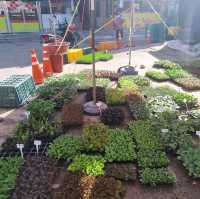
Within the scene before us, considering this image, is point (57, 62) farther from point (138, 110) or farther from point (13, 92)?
point (138, 110)

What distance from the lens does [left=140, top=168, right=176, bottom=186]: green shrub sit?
4.79m

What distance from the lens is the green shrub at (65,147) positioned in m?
5.43

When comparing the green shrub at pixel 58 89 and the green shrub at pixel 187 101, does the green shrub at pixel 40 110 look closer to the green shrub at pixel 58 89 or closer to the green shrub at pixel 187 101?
the green shrub at pixel 58 89

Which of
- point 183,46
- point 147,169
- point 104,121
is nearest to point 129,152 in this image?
point 147,169

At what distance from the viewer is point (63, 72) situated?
11.3 m

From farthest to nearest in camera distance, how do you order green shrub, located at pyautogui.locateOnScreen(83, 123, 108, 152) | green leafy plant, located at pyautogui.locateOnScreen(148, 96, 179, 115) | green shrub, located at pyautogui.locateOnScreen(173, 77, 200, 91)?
green shrub, located at pyautogui.locateOnScreen(173, 77, 200, 91), green leafy plant, located at pyautogui.locateOnScreen(148, 96, 179, 115), green shrub, located at pyautogui.locateOnScreen(83, 123, 108, 152)

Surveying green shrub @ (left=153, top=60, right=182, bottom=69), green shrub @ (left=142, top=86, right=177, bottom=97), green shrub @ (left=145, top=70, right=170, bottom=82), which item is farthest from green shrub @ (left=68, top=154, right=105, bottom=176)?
green shrub @ (left=153, top=60, right=182, bottom=69)

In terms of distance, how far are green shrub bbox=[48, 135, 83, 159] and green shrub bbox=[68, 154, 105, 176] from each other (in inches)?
7.4

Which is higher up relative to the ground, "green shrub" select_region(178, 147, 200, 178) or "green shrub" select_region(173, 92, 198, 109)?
"green shrub" select_region(173, 92, 198, 109)

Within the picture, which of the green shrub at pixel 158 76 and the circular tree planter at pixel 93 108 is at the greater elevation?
the green shrub at pixel 158 76

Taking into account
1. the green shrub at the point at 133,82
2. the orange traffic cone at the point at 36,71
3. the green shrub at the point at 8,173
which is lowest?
the green shrub at the point at 8,173

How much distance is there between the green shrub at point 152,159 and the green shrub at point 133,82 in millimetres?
3481

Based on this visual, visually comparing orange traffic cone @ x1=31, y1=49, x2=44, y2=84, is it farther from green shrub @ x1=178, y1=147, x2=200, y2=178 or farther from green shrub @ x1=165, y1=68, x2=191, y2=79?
green shrub @ x1=178, y1=147, x2=200, y2=178

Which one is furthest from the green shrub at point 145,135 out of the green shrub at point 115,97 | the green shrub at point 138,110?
the green shrub at point 115,97
